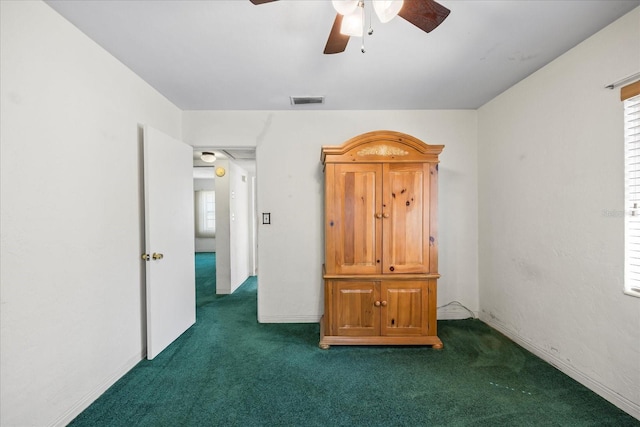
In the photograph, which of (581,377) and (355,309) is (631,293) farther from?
(355,309)

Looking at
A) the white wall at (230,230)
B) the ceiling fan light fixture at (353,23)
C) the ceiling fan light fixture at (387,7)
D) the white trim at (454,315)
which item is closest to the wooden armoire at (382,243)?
the white trim at (454,315)

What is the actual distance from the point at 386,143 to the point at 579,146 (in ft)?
4.47

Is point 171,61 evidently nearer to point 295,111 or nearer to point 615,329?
point 295,111

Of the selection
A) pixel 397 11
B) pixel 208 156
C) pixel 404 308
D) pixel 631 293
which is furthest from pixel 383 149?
pixel 208 156

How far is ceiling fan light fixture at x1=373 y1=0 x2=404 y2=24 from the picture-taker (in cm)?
106

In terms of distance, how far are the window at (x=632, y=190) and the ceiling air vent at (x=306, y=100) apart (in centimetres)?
219

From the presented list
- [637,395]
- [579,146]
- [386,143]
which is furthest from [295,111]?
[637,395]

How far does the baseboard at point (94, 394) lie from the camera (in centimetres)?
149

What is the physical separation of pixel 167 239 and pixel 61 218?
0.88m

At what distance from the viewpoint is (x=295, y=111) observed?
2873 millimetres

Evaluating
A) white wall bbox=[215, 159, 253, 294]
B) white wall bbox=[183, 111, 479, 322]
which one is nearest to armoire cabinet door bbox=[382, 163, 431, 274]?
white wall bbox=[183, 111, 479, 322]

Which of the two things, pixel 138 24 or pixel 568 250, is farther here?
pixel 568 250

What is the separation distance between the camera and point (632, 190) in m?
1.56

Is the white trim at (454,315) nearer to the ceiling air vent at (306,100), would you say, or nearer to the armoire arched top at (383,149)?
the armoire arched top at (383,149)
